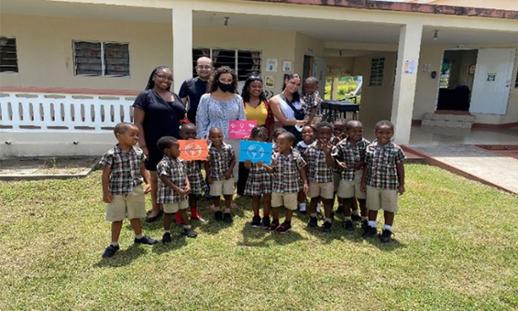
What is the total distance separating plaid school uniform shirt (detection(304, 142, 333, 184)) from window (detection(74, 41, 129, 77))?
6988 millimetres

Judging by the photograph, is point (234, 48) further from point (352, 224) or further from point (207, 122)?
point (352, 224)

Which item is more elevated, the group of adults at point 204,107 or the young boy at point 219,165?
the group of adults at point 204,107

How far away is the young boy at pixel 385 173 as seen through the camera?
11.6ft

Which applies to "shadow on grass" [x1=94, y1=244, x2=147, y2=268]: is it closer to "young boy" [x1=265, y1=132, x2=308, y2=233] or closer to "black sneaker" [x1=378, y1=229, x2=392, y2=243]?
"young boy" [x1=265, y1=132, x2=308, y2=233]

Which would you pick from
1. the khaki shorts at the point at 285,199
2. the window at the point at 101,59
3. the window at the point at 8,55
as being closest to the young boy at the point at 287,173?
the khaki shorts at the point at 285,199

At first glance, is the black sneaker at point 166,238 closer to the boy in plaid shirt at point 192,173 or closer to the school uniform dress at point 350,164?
the boy in plaid shirt at point 192,173

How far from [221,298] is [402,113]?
20.6ft

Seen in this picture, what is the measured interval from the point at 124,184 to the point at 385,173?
2.38 meters

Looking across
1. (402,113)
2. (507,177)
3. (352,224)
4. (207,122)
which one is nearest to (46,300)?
(207,122)

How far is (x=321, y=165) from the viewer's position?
371 cm

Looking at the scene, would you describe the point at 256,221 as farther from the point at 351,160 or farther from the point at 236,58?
the point at 236,58

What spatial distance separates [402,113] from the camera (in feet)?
25.4

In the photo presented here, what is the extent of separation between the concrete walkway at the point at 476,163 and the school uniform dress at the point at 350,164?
3.02 meters

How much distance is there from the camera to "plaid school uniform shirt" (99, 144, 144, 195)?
308 cm
